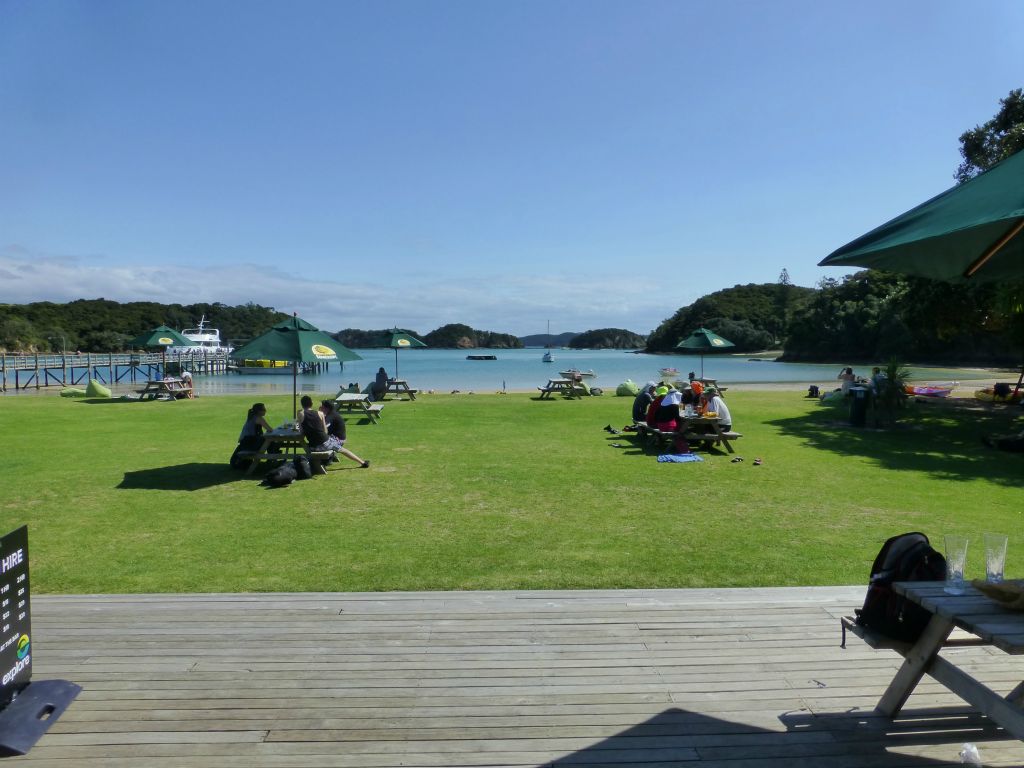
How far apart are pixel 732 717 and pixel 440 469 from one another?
738 cm

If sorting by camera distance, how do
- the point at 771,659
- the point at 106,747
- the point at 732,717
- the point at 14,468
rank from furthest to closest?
1. the point at 14,468
2. the point at 771,659
3. the point at 732,717
4. the point at 106,747

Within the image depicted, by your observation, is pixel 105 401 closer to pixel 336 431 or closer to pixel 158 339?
pixel 158 339

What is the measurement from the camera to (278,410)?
1864 centimetres

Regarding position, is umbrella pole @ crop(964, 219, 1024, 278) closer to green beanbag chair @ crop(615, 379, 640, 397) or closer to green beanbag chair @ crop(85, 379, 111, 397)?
green beanbag chair @ crop(615, 379, 640, 397)

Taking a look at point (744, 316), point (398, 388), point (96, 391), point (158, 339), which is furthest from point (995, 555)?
point (744, 316)

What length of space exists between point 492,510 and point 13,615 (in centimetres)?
513

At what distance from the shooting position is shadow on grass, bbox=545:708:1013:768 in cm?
257

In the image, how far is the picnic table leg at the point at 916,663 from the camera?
8.33 ft

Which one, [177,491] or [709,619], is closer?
[709,619]

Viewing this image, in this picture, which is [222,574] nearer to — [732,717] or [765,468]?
[732,717]

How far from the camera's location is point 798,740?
270 centimetres


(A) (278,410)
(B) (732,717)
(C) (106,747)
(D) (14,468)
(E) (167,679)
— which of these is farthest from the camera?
(A) (278,410)

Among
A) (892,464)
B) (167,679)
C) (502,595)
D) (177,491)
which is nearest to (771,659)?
(502,595)

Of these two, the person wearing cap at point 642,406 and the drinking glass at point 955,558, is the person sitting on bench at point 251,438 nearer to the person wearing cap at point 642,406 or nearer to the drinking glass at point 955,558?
the person wearing cap at point 642,406
